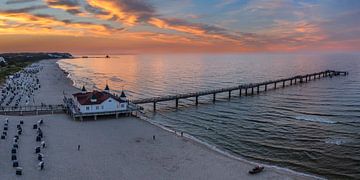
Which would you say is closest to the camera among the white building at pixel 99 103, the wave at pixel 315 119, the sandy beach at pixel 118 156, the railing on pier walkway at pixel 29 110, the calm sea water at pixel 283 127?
the sandy beach at pixel 118 156

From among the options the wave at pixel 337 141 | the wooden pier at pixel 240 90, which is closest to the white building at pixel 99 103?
the wooden pier at pixel 240 90

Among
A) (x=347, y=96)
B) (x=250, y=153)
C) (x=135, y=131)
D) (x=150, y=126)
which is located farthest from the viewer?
(x=347, y=96)

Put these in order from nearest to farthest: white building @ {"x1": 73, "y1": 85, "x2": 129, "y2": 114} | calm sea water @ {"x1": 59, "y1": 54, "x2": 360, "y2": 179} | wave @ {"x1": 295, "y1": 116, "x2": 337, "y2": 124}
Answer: calm sea water @ {"x1": 59, "y1": 54, "x2": 360, "y2": 179}
white building @ {"x1": 73, "y1": 85, "x2": 129, "y2": 114}
wave @ {"x1": 295, "y1": 116, "x2": 337, "y2": 124}

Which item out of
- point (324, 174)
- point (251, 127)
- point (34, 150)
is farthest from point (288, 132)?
point (34, 150)

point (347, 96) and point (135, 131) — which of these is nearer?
point (135, 131)

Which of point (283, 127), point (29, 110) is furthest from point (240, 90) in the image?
point (29, 110)

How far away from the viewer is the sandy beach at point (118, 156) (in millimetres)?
28328

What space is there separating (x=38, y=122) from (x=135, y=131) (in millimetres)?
12339

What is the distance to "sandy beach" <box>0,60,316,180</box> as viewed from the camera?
2833cm

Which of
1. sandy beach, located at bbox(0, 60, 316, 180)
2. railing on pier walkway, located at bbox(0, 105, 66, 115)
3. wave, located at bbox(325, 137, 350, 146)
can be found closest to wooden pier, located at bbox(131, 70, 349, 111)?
railing on pier walkway, located at bbox(0, 105, 66, 115)

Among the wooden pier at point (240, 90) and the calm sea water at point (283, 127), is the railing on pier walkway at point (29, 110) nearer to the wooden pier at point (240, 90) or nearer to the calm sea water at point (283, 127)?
the wooden pier at point (240, 90)

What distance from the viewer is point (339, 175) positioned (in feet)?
99.0

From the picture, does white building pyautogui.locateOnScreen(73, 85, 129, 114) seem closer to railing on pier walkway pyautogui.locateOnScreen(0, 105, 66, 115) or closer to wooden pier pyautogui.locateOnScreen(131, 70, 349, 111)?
railing on pier walkway pyautogui.locateOnScreen(0, 105, 66, 115)

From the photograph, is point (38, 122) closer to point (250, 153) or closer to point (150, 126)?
point (150, 126)
